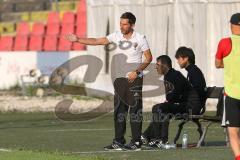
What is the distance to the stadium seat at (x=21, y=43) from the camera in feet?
140

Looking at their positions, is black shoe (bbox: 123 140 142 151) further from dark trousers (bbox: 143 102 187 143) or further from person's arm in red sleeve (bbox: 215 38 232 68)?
person's arm in red sleeve (bbox: 215 38 232 68)

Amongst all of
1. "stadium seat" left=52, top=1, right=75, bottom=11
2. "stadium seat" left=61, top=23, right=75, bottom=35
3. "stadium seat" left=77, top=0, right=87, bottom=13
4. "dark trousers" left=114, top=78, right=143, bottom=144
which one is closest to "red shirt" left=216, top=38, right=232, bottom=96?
"dark trousers" left=114, top=78, right=143, bottom=144

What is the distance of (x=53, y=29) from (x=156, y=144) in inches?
1090

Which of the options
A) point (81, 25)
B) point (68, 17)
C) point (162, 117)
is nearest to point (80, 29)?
point (81, 25)

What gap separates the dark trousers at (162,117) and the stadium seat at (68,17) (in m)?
26.1

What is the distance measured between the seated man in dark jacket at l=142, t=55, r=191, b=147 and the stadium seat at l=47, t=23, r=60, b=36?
26.4m

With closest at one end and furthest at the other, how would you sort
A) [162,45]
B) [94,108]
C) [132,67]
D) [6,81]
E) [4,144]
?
1. [132,67]
2. [4,144]
3. [94,108]
4. [162,45]
5. [6,81]

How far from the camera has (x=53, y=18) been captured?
141 feet

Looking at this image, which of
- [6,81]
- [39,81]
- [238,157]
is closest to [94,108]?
[39,81]

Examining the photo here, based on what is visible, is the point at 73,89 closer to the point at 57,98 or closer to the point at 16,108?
the point at 57,98

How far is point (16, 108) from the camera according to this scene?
2844 cm

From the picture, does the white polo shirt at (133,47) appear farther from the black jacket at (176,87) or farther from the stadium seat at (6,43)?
the stadium seat at (6,43)

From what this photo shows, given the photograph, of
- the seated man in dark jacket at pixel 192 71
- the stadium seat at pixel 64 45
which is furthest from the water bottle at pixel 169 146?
the stadium seat at pixel 64 45

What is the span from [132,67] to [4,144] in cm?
276
